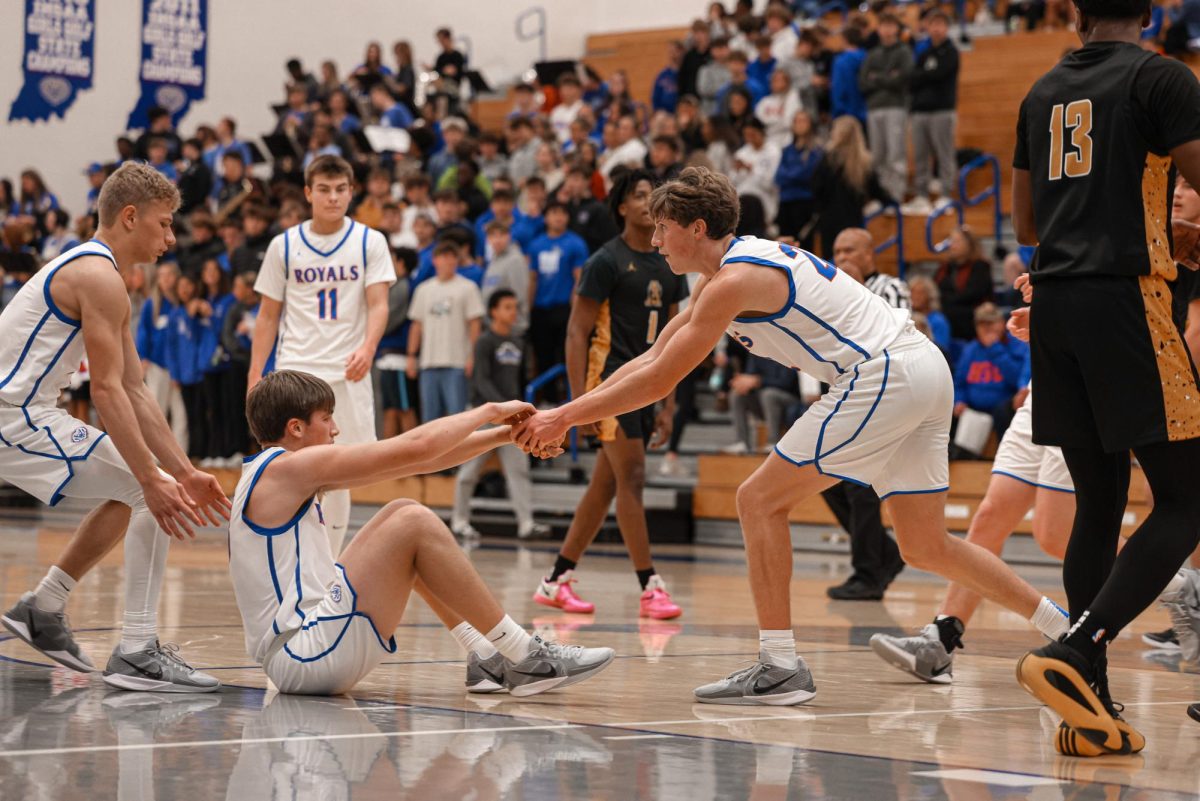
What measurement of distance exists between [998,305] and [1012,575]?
885 centimetres

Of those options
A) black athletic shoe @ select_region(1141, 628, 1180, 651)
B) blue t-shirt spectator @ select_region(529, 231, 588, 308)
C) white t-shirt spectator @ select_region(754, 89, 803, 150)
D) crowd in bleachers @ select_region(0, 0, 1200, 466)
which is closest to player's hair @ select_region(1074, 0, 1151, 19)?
black athletic shoe @ select_region(1141, 628, 1180, 651)

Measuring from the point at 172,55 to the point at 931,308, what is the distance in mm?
15486

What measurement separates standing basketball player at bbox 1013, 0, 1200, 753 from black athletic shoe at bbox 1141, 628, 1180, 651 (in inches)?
114

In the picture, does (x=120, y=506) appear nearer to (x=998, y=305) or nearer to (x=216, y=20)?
(x=998, y=305)

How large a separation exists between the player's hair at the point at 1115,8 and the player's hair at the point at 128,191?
293 cm

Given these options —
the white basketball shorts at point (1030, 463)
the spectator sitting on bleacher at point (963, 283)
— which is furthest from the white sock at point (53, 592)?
the spectator sitting on bleacher at point (963, 283)

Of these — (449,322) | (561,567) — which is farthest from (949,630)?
(449,322)

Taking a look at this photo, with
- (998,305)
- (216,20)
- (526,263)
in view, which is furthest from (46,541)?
(216,20)

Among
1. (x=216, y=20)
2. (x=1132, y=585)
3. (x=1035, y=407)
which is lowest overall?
(x=1132, y=585)

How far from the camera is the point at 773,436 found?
12.7m

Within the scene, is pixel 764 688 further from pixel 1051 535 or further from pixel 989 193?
pixel 989 193

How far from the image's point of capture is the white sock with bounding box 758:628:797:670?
16.5 ft

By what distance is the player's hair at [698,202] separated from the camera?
16.6 ft

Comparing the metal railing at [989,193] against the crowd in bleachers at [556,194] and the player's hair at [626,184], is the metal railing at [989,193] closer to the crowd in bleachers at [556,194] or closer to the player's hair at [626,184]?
the crowd in bleachers at [556,194]
